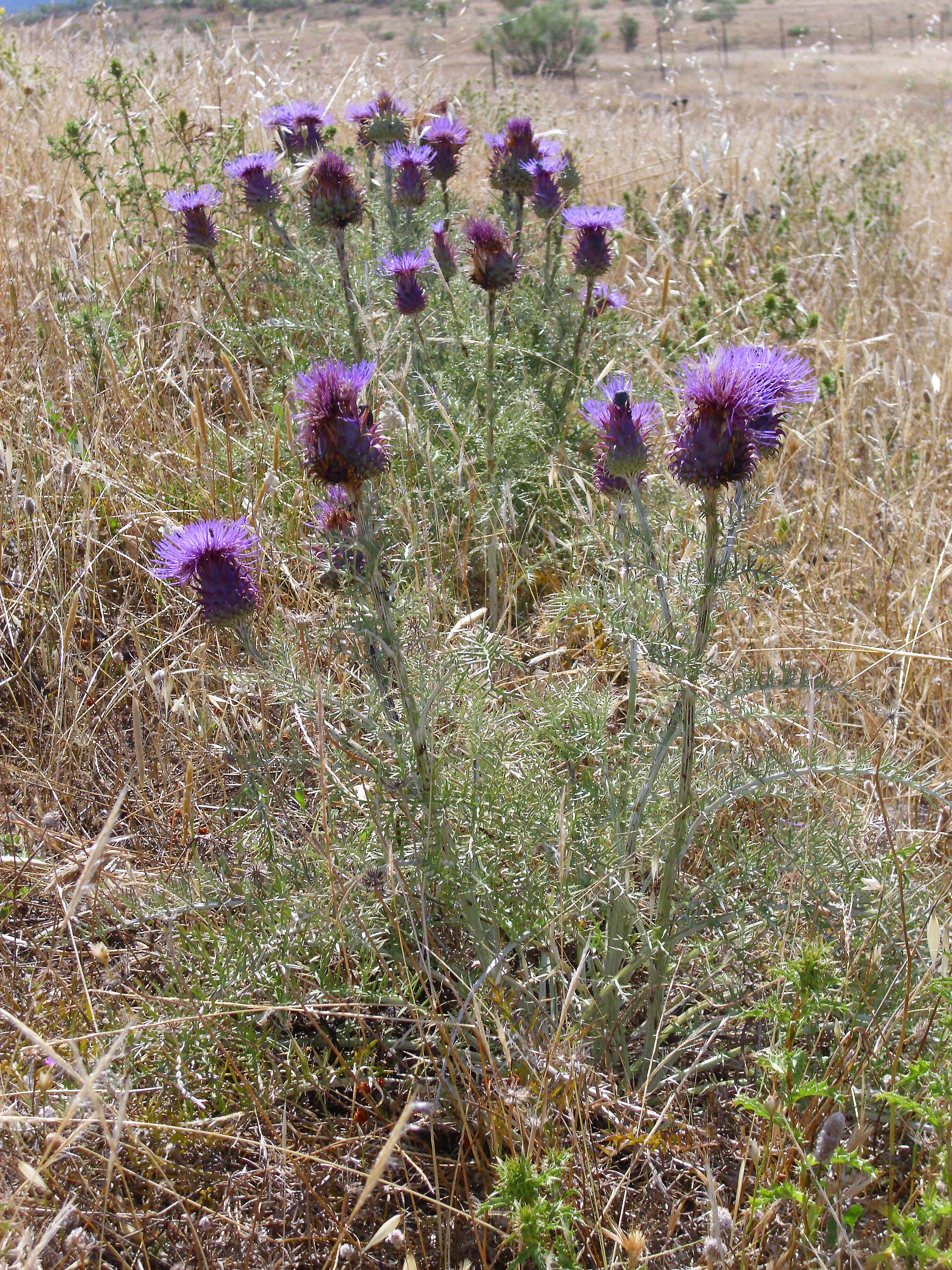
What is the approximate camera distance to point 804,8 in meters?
30.3

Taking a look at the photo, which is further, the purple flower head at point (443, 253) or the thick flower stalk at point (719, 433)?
the purple flower head at point (443, 253)

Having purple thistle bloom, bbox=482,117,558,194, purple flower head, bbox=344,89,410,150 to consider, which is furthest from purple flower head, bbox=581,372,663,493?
purple flower head, bbox=344,89,410,150

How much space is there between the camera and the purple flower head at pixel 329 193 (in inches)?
105

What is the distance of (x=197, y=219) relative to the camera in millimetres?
3184

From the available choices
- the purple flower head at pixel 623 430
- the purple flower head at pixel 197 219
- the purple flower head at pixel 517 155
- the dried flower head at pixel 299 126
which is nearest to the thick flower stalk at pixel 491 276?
the purple flower head at pixel 517 155

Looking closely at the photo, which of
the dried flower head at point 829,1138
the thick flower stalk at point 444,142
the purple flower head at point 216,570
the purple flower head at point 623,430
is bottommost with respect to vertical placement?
the dried flower head at point 829,1138

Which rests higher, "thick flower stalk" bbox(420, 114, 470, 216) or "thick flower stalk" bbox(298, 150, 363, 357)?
"thick flower stalk" bbox(420, 114, 470, 216)

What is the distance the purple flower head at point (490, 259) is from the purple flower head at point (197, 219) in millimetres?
1039

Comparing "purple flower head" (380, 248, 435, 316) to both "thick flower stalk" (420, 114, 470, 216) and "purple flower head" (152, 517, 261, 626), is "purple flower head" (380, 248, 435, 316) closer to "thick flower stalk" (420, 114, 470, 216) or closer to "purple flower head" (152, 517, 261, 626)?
"thick flower stalk" (420, 114, 470, 216)

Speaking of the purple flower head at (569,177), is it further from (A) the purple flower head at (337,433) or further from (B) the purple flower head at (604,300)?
(A) the purple flower head at (337,433)

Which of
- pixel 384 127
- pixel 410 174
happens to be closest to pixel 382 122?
pixel 384 127

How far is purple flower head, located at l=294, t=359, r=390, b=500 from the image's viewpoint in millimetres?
1530

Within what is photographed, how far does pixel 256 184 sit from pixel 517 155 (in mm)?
972

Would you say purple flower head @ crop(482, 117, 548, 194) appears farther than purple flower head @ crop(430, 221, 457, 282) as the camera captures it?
Yes
